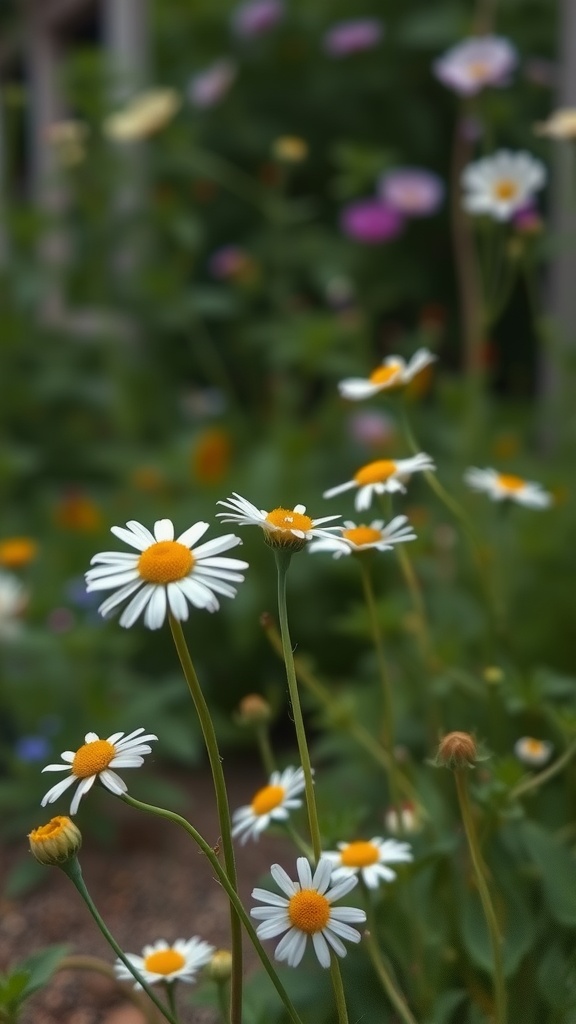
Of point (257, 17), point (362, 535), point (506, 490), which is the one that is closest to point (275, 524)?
point (362, 535)

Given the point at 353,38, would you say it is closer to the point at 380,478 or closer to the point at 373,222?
the point at 373,222

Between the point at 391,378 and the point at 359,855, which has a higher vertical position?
the point at 391,378

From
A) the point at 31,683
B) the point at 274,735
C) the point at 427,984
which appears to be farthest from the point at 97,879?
the point at 427,984

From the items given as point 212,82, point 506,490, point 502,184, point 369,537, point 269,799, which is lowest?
point 269,799

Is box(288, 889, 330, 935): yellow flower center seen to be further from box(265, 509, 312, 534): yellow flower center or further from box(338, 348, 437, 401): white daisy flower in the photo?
box(338, 348, 437, 401): white daisy flower

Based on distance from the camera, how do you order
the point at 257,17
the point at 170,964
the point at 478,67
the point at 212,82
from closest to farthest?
the point at 170,964 → the point at 478,67 → the point at 212,82 → the point at 257,17

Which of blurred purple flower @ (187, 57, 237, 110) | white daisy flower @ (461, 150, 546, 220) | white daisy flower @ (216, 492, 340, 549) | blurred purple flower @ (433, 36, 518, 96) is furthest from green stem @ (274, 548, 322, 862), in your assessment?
blurred purple flower @ (187, 57, 237, 110)
